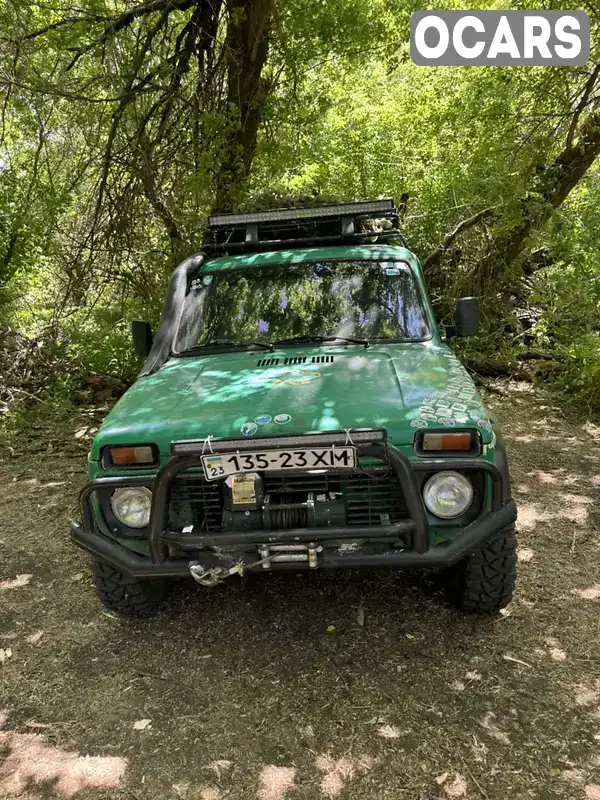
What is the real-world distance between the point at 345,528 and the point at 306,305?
5.98 ft

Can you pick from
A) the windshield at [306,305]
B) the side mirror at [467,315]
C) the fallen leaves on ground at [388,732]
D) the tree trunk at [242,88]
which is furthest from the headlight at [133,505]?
the tree trunk at [242,88]

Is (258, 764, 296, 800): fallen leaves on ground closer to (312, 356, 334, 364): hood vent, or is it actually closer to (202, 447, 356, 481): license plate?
(202, 447, 356, 481): license plate

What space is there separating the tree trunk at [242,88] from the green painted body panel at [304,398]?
13.9 feet

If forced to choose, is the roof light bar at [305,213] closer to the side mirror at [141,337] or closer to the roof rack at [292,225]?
the roof rack at [292,225]

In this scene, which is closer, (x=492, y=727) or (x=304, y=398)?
(x=492, y=727)

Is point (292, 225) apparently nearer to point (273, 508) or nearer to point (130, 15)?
point (273, 508)

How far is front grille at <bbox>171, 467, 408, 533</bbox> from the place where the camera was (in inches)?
119

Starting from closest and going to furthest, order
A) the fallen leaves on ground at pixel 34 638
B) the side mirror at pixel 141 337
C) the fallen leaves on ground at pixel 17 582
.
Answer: the fallen leaves on ground at pixel 34 638
the fallen leaves on ground at pixel 17 582
the side mirror at pixel 141 337

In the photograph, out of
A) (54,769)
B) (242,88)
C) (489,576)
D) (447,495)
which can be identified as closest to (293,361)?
(447,495)

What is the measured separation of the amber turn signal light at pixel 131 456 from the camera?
3.04m

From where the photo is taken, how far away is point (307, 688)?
3059 millimetres

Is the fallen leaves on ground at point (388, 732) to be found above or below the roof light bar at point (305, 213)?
below

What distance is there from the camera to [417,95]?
10.4 meters

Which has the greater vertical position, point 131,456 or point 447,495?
point 131,456
